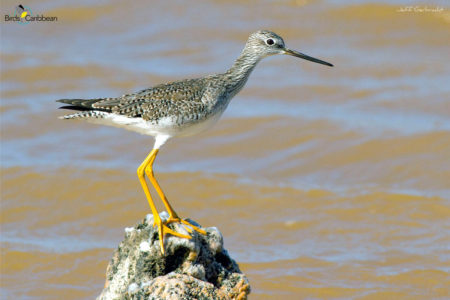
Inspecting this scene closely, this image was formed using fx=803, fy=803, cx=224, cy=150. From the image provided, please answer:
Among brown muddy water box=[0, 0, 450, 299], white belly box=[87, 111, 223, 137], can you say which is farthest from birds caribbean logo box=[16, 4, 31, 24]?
white belly box=[87, 111, 223, 137]

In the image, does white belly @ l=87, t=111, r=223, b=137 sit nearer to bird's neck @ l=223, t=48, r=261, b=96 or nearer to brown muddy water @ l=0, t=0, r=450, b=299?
bird's neck @ l=223, t=48, r=261, b=96

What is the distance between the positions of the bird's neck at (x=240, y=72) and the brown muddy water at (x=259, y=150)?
331 cm

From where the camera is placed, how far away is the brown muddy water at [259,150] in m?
13.0

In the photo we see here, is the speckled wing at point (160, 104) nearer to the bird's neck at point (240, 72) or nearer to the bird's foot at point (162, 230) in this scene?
the bird's neck at point (240, 72)

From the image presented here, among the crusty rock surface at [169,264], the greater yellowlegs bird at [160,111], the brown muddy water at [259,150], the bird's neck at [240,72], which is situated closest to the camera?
the crusty rock surface at [169,264]

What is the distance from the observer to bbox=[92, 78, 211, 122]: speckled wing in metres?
9.66

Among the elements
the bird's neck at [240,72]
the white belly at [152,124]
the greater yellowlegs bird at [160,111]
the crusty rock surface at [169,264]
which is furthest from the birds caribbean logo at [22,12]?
the crusty rock surface at [169,264]

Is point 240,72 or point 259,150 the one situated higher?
point 240,72

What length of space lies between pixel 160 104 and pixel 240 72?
152cm

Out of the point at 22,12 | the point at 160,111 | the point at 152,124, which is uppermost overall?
the point at 160,111

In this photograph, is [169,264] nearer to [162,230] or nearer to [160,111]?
[162,230]

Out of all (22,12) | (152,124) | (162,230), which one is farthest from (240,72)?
(22,12)

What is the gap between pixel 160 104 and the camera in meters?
9.80

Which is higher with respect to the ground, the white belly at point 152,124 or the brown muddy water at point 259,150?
the white belly at point 152,124
